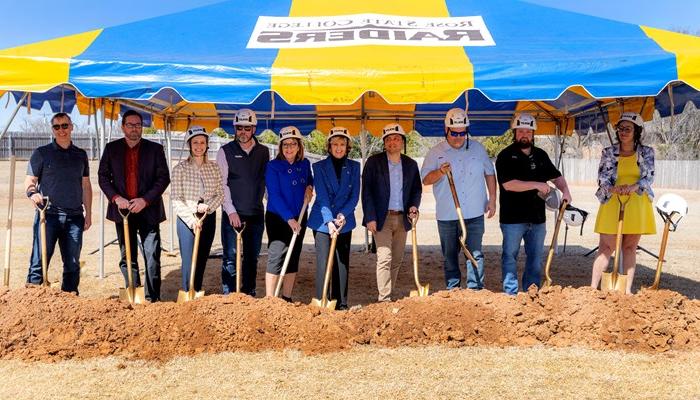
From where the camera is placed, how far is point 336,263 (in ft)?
16.4

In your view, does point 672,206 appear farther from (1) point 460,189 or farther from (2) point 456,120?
(2) point 456,120

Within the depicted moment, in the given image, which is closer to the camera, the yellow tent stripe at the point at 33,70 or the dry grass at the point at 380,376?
the dry grass at the point at 380,376

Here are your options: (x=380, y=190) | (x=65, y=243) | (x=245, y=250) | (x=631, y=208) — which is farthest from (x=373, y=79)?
(x=65, y=243)

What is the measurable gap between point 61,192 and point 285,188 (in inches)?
71.4

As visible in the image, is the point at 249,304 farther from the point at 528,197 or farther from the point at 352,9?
the point at 352,9

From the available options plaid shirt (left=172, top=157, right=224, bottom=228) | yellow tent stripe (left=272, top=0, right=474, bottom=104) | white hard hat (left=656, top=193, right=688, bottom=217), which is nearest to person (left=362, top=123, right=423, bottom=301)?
yellow tent stripe (left=272, top=0, right=474, bottom=104)

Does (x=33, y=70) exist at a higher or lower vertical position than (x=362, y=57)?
lower

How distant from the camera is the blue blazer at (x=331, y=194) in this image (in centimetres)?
490

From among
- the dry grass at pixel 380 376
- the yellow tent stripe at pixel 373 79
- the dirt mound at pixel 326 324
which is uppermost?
the yellow tent stripe at pixel 373 79

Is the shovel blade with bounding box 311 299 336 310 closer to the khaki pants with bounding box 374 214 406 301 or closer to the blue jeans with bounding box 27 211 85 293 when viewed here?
the khaki pants with bounding box 374 214 406 301

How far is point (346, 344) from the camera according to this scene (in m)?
4.28

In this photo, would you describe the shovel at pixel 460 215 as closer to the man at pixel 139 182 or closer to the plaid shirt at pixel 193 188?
the plaid shirt at pixel 193 188

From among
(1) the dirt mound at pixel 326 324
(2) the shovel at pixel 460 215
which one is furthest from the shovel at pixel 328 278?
(2) the shovel at pixel 460 215

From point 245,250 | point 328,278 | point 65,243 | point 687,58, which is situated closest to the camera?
point 687,58
